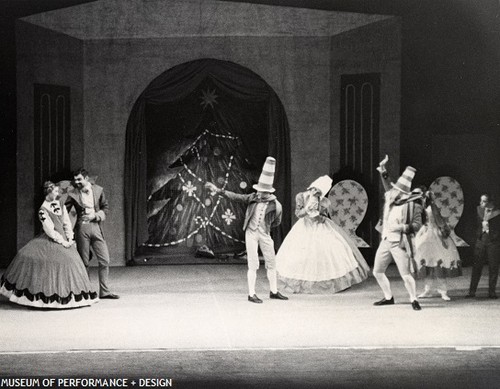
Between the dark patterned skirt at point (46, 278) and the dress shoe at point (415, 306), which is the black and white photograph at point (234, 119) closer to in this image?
the dark patterned skirt at point (46, 278)

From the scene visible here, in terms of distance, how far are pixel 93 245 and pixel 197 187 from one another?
136 inches

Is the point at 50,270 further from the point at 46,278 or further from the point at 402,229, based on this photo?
the point at 402,229

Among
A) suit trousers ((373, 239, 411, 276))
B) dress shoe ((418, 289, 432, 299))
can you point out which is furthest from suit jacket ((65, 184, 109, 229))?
dress shoe ((418, 289, 432, 299))

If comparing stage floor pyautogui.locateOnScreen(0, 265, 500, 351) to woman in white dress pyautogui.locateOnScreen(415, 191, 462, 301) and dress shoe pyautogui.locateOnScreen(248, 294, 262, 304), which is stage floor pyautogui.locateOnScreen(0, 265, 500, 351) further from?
woman in white dress pyautogui.locateOnScreen(415, 191, 462, 301)

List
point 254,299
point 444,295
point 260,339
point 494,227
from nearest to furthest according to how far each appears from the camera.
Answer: point 260,339
point 254,299
point 494,227
point 444,295

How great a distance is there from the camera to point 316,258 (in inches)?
344

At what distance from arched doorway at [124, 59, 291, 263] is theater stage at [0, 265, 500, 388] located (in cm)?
291

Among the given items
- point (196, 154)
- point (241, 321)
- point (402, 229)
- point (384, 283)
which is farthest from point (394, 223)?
point (196, 154)

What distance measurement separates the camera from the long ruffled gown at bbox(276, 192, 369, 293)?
873cm

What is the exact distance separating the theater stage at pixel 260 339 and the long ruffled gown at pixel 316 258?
199 mm

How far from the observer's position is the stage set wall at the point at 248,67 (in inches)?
444

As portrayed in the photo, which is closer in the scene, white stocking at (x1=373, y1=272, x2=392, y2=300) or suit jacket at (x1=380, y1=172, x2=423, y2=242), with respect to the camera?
suit jacket at (x1=380, y1=172, x2=423, y2=242)

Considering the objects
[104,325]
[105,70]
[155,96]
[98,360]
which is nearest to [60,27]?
[105,70]

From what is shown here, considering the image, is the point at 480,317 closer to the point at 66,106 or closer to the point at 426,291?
the point at 426,291
